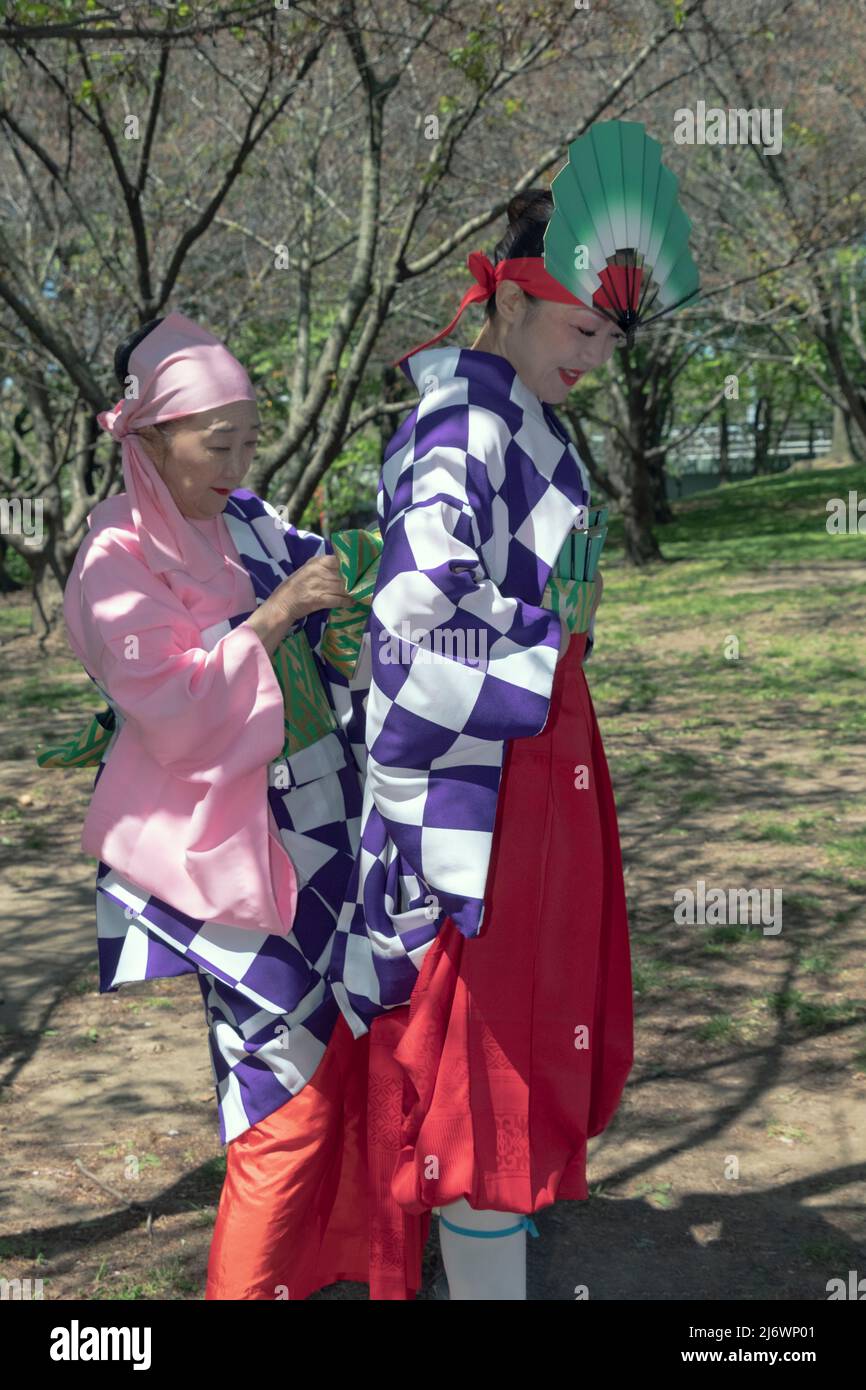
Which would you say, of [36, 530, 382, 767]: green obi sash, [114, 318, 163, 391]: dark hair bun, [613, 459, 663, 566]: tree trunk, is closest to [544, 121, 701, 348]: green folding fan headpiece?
[36, 530, 382, 767]: green obi sash

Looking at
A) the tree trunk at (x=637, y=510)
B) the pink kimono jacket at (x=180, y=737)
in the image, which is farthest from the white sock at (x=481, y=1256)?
the tree trunk at (x=637, y=510)

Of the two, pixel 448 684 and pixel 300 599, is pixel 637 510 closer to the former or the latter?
pixel 300 599

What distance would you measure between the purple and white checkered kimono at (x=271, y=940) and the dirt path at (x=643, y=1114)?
772mm

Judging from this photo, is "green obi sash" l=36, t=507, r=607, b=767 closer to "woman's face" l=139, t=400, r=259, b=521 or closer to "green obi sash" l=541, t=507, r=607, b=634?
"green obi sash" l=541, t=507, r=607, b=634

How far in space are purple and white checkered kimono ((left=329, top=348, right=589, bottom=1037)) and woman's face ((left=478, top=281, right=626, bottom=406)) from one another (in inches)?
1.7

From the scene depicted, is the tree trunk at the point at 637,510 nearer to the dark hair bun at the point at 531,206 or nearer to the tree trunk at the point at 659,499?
the tree trunk at the point at 659,499

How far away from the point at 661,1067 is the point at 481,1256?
1869 mm

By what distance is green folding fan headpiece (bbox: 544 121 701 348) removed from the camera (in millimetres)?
2729

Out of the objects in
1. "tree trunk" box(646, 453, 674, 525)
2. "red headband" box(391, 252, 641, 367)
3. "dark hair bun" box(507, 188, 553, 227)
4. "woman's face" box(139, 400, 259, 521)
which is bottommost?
"tree trunk" box(646, 453, 674, 525)

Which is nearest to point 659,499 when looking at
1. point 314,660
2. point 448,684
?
point 314,660

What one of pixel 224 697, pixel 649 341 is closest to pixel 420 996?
pixel 224 697

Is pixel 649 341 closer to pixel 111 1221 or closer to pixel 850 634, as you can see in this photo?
pixel 850 634

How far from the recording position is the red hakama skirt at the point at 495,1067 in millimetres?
2727
